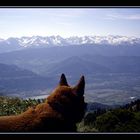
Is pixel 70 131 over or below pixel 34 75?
below

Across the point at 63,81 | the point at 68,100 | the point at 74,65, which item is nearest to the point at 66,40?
the point at 74,65

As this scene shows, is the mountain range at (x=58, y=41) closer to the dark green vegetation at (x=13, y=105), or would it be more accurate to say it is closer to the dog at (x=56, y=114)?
the dog at (x=56, y=114)

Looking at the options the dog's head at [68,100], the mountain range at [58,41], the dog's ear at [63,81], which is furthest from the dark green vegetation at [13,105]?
the mountain range at [58,41]

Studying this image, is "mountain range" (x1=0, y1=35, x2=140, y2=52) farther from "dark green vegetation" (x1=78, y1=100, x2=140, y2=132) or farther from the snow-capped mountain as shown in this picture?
"dark green vegetation" (x1=78, y1=100, x2=140, y2=132)

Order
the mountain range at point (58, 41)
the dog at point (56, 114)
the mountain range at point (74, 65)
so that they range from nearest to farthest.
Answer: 1. the dog at point (56, 114)
2. the mountain range at point (74, 65)
3. the mountain range at point (58, 41)

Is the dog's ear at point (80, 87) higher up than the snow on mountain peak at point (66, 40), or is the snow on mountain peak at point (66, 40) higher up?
the snow on mountain peak at point (66, 40)

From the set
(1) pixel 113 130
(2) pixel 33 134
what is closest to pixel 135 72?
(1) pixel 113 130
